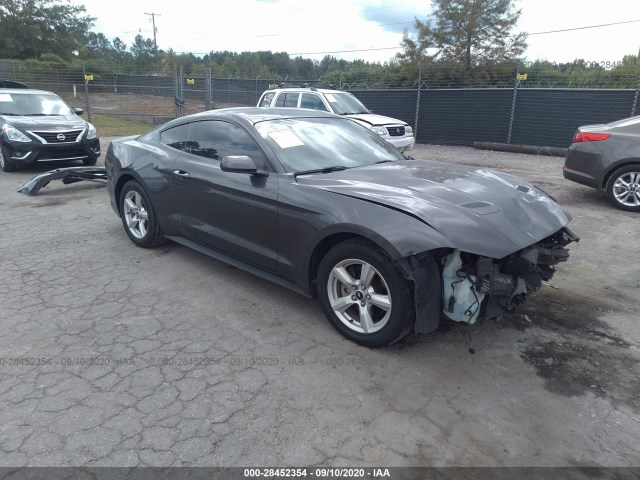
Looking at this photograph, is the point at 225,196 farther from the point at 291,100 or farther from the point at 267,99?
the point at 267,99

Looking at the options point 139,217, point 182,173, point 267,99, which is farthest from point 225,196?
point 267,99

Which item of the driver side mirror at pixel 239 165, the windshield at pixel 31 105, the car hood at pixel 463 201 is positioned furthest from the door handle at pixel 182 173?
the windshield at pixel 31 105

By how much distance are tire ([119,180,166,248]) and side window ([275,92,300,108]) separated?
24.3ft

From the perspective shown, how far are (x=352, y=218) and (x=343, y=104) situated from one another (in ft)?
31.0

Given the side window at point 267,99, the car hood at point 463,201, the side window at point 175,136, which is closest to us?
the car hood at point 463,201

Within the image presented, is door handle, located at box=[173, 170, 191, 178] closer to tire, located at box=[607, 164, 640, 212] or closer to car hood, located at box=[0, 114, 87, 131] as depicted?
tire, located at box=[607, 164, 640, 212]

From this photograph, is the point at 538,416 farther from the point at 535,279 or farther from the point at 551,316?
the point at 551,316

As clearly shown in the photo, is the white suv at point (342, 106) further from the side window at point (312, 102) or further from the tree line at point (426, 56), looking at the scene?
the tree line at point (426, 56)

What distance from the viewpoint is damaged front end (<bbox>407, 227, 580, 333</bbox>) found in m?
2.99

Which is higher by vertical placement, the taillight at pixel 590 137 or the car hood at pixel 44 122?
the taillight at pixel 590 137

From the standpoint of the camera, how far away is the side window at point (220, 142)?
4051mm

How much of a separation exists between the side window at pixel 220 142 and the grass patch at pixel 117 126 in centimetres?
1271

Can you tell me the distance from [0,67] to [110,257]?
28.7 m

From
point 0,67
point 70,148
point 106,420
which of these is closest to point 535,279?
point 106,420
